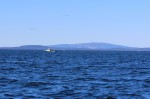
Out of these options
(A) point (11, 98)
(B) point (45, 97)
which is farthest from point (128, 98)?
(A) point (11, 98)

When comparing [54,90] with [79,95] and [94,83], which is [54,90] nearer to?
[79,95]

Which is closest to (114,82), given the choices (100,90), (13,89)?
(100,90)

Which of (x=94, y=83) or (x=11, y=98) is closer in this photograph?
(x=11, y=98)

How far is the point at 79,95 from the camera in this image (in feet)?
127

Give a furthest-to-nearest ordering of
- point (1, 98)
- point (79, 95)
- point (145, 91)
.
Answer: point (145, 91), point (79, 95), point (1, 98)

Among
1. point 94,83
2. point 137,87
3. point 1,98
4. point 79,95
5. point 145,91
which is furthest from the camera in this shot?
point 94,83

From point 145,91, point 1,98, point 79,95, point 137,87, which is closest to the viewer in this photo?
point 1,98

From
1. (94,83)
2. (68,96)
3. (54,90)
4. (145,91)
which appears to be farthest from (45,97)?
(94,83)

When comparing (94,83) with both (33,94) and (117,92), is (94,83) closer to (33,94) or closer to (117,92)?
(117,92)

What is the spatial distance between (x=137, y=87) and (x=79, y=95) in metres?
8.79

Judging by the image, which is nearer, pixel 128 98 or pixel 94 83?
pixel 128 98

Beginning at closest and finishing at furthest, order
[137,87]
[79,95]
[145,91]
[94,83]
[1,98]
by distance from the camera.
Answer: [1,98]
[79,95]
[145,91]
[137,87]
[94,83]

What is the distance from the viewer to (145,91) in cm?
4191

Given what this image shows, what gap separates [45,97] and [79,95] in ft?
9.65
